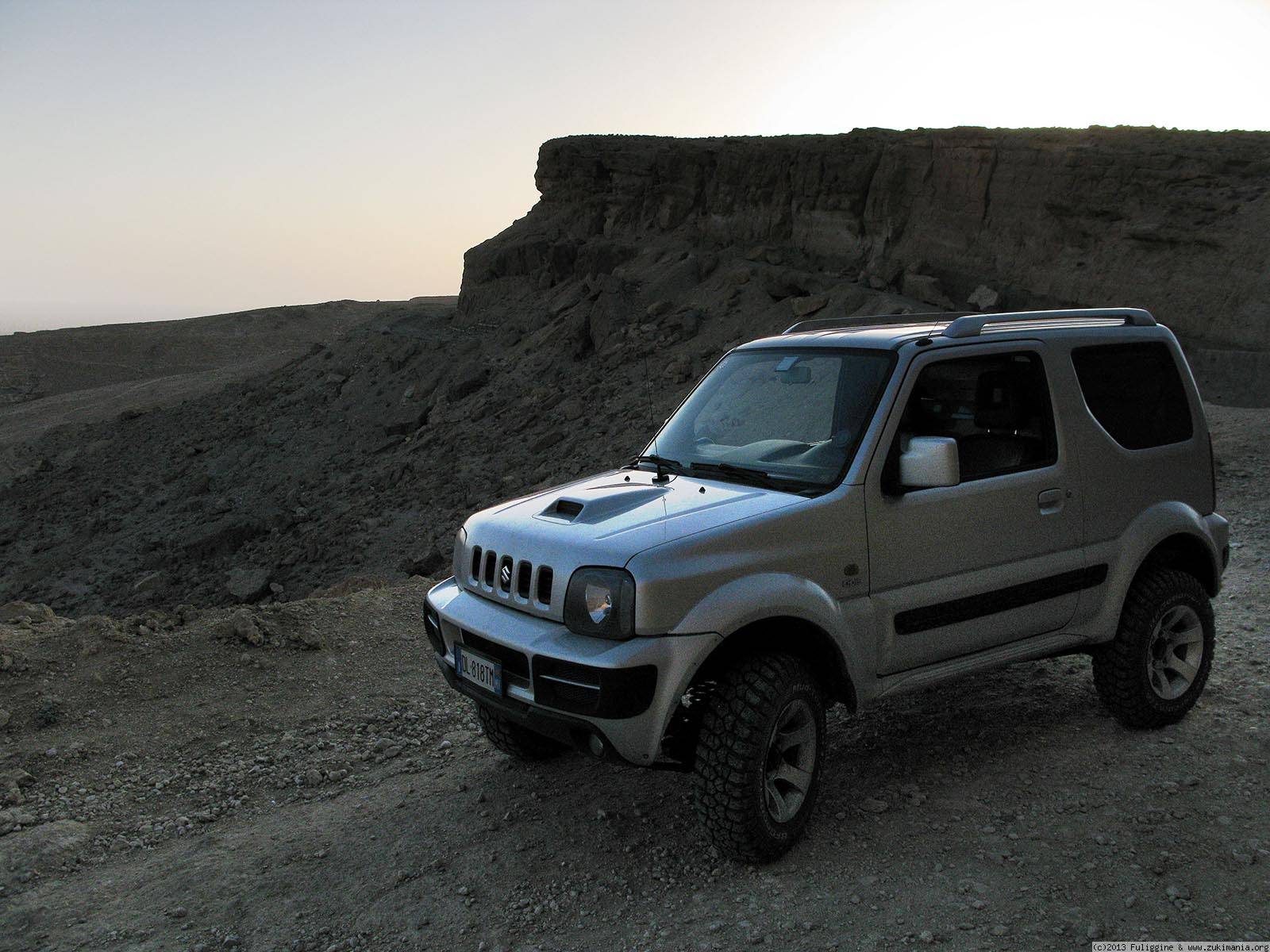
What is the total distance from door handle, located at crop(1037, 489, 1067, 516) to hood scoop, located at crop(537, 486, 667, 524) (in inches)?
66.9

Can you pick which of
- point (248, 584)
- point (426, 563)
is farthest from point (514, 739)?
point (248, 584)

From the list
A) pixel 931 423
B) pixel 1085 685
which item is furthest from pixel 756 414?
pixel 1085 685

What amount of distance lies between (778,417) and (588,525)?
45.7 inches

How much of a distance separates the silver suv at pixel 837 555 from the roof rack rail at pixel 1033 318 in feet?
0.06

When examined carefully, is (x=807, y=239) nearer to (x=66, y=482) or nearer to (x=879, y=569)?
(x=66, y=482)

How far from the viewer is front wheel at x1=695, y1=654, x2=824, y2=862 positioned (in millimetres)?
3807

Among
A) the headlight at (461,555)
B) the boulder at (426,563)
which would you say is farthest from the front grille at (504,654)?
the boulder at (426,563)

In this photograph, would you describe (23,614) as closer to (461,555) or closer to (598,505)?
(461,555)

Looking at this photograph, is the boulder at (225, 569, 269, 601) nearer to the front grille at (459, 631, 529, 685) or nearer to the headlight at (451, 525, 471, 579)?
the headlight at (451, 525, 471, 579)

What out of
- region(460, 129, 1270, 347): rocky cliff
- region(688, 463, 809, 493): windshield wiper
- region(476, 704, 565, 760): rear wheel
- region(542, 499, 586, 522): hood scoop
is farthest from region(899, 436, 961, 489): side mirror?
region(460, 129, 1270, 347): rocky cliff

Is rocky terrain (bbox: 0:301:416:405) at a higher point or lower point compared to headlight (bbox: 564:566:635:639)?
higher

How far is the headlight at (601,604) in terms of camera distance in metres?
3.70

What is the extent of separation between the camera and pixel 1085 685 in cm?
582

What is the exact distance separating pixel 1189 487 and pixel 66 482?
24226 millimetres
